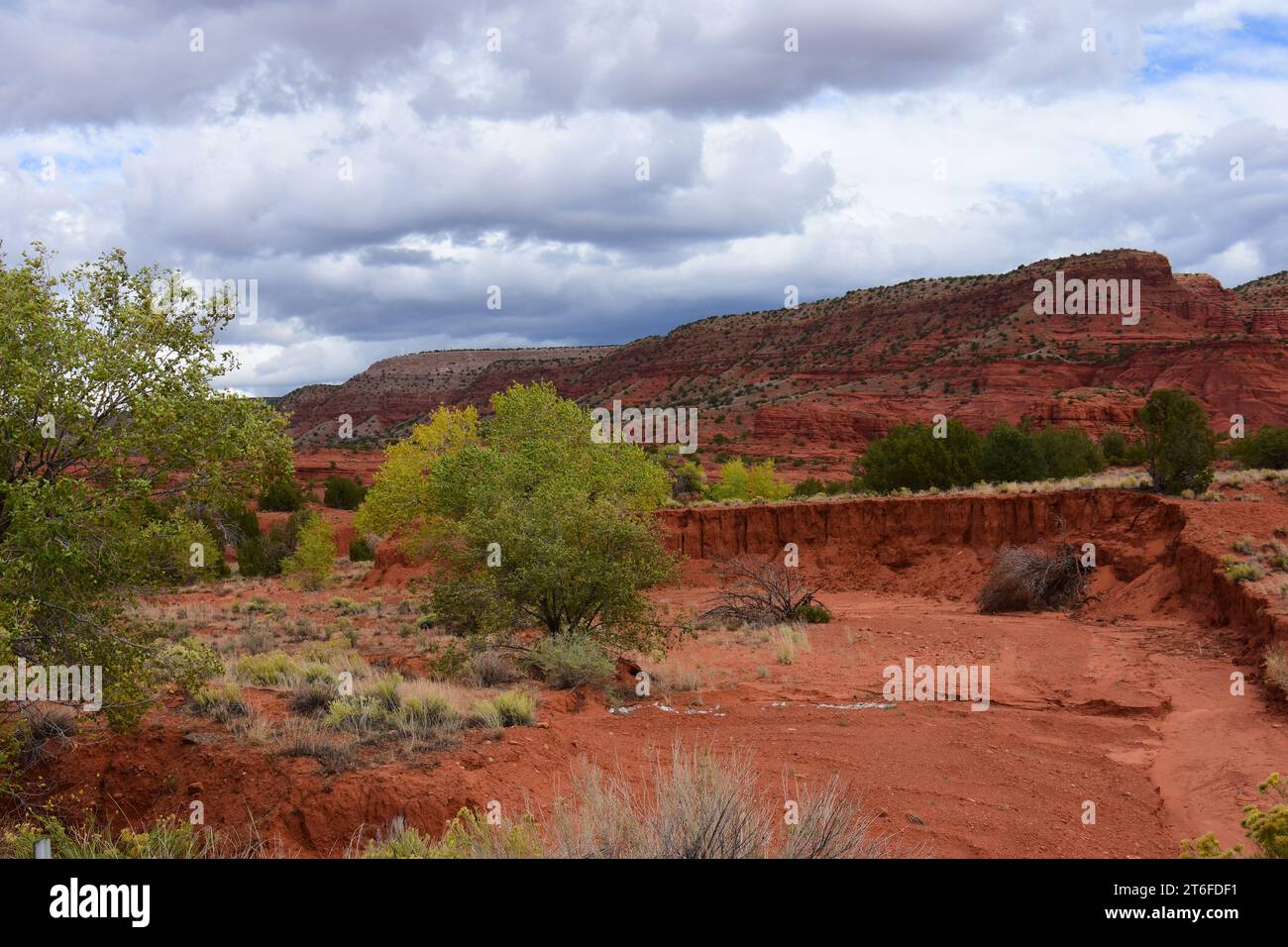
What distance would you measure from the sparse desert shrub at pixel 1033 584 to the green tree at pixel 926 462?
1246 cm

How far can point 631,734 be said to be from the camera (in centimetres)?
1065

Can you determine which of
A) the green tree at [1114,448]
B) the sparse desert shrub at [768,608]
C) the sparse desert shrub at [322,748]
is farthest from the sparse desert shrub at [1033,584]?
the green tree at [1114,448]

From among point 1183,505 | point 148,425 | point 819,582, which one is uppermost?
point 148,425

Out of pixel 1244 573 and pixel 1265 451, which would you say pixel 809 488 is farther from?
pixel 1244 573

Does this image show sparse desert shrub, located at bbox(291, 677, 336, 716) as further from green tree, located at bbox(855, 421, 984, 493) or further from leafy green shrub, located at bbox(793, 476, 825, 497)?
leafy green shrub, located at bbox(793, 476, 825, 497)

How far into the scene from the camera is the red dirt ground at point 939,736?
8.03 m

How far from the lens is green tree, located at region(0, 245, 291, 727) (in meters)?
7.80

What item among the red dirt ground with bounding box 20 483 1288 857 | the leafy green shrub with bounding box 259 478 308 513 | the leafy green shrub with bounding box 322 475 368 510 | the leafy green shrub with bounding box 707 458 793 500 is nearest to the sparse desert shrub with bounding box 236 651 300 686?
the red dirt ground with bounding box 20 483 1288 857

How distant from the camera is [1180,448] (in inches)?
984

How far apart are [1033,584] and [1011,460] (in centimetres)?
1603

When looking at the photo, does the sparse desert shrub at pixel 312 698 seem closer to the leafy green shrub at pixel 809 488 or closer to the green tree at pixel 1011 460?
the green tree at pixel 1011 460
